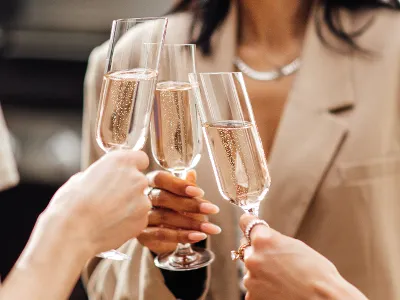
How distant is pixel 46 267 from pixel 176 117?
392 mm

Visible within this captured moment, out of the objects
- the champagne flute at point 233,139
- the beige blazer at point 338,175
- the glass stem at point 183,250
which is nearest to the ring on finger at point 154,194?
the glass stem at point 183,250

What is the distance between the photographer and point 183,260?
3.84ft

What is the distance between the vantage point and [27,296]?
2.65 ft

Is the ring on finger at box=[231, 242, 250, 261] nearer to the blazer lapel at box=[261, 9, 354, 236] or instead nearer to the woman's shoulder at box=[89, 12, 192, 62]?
the blazer lapel at box=[261, 9, 354, 236]

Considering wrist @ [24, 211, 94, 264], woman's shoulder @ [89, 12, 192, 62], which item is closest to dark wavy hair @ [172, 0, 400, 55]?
woman's shoulder @ [89, 12, 192, 62]

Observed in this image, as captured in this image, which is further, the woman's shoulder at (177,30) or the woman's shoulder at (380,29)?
the woman's shoulder at (177,30)

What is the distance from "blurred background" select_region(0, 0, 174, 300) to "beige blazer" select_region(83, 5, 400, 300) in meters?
2.40

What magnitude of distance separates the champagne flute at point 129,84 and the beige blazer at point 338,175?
416 millimetres

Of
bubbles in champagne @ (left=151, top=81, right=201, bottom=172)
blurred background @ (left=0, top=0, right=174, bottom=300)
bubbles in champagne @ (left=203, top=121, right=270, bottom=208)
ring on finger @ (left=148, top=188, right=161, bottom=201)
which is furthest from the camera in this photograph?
blurred background @ (left=0, top=0, right=174, bottom=300)

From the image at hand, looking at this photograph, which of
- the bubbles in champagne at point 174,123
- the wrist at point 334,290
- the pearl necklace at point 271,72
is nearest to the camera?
the wrist at point 334,290

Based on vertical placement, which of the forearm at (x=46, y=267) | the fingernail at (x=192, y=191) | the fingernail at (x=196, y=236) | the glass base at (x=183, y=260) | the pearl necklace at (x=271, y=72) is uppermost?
the pearl necklace at (x=271, y=72)

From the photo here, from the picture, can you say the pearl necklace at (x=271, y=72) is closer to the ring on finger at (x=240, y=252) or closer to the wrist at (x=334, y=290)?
the ring on finger at (x=240, y=252)

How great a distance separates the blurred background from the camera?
359cm

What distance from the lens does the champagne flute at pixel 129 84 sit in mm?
967
